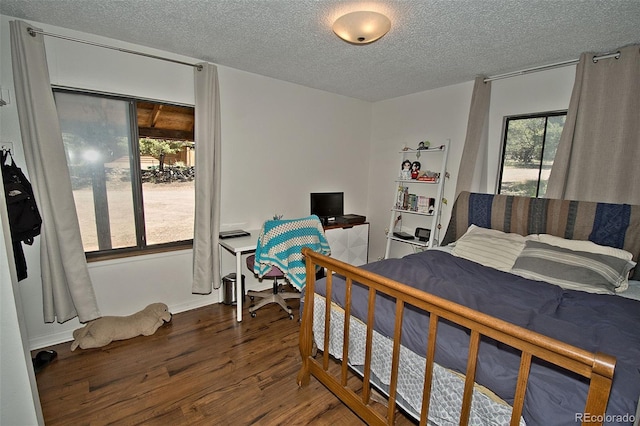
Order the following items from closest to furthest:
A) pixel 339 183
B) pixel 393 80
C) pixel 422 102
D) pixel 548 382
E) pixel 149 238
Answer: pixel 548 382
pixel 149 238
pixel 393 80
pixel 422 102
pixel 339 183

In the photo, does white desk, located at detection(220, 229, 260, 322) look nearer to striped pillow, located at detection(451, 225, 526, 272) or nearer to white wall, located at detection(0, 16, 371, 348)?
white wall, located at detection(0, 16, 371, 348)

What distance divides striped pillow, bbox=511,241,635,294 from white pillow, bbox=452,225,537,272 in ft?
0.37

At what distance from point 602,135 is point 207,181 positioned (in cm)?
341

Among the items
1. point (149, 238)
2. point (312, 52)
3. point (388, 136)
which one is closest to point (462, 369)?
point (312, 52)

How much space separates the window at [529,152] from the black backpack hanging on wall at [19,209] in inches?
165

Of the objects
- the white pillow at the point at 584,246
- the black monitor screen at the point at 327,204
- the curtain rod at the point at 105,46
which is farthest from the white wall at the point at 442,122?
the curtain rod at the point at 105,46

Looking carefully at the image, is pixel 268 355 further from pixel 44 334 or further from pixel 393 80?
pixel 393 80

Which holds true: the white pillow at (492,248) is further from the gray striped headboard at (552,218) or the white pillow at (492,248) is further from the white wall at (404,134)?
the white wall at (404,134)

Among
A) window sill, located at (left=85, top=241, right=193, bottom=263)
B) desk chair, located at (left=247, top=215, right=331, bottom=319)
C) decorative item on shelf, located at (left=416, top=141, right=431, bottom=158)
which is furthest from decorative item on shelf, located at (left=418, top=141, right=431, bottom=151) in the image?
window sill, located at (left=85, top=241, right=193, bottom=263)

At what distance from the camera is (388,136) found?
4117mm

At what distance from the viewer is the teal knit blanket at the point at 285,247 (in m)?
2.58

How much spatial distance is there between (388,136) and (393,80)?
0.98m

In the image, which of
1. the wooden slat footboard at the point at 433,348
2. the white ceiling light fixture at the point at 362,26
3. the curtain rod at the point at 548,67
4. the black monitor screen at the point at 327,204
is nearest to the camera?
the wooden slat footboard at the point at 433,348

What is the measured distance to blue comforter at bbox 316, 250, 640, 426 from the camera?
3.28ft
